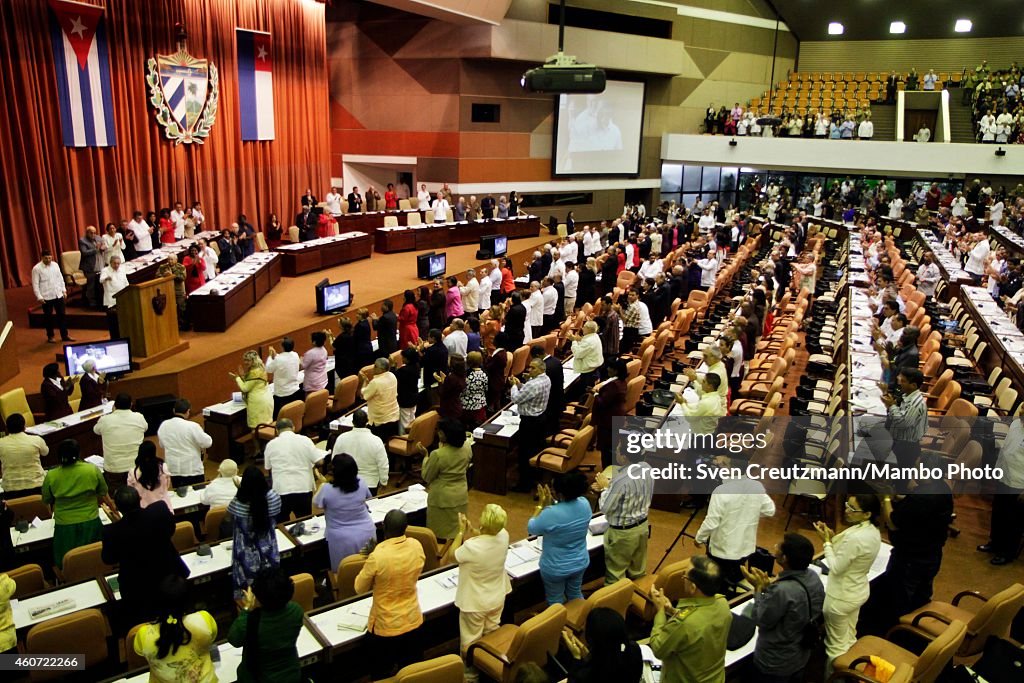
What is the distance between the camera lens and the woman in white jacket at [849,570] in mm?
4500

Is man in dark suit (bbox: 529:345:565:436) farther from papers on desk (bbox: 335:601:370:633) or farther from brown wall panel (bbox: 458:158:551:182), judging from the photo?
brown wall panel (bbox: 458:158:551:182)

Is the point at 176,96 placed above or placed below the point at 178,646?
above

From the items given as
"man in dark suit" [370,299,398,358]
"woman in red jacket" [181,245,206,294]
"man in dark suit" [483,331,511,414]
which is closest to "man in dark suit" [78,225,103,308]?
"woman in red jacket" [181,245,206,294]

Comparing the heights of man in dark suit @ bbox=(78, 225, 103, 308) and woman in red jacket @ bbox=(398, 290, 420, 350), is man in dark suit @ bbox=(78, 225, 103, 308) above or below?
above

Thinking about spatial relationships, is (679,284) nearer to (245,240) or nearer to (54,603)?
(245,240)

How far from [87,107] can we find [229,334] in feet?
20.4

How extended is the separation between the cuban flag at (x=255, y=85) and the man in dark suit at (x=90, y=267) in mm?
7113

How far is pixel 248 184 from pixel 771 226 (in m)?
16.1

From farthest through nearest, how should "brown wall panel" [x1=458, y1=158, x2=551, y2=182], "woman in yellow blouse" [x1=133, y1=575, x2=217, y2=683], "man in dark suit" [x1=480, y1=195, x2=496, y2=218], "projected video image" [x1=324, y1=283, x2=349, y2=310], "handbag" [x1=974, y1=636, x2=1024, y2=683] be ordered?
"brown wall panel" [x1=458, y1=158, x2=551, y2=182], "man in dark suit" [x1=480, y1=195, x2=496, y2=218], "projected video image" [x1=324, y1=283, x2=349, y2=310], "handbag" [x1=974, y1=636, x2=1024, y2=683], "woman in yellow blouse" [x1=133, y1=575, x2=217, y2=683]

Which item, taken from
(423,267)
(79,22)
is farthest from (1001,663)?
(79,22)

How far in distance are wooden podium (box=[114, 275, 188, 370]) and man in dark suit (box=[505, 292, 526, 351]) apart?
15.4 feet

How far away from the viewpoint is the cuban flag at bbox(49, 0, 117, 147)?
531 inches

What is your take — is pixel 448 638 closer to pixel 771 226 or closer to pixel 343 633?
pixel 343 633

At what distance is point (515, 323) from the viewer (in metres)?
11.1
